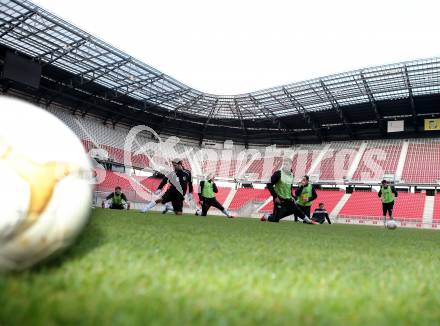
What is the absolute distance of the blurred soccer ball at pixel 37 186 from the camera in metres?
1.68

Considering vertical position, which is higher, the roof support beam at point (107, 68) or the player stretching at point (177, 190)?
the roof support beam at point (107, 68)

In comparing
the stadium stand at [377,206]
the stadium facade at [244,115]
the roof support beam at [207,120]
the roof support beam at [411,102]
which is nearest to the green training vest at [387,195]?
the stadium stand at [377,206]

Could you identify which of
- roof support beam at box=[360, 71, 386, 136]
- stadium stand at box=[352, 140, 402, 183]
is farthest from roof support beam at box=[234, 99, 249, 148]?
stadium stand at box=[352, 140, 402, 183]

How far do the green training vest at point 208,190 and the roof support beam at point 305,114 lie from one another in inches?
772

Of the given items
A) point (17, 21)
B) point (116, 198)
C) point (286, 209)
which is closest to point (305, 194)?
point (286, 209)

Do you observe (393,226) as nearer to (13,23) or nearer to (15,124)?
(15,124)

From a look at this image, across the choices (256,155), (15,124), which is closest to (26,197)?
(15,124)

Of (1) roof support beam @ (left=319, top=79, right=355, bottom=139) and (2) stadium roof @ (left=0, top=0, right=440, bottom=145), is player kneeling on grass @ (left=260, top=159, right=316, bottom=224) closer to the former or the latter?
(2) stadium roof @ (left=0, top=0, right=440, bottom=145)

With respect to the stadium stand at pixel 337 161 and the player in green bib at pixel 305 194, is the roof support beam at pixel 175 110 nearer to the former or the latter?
the stadium stand at pixel 337 161

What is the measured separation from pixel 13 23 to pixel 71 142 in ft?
84.1

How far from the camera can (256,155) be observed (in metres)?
42.7

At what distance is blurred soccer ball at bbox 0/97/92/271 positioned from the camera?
1.68m

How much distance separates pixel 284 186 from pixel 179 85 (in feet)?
73.8

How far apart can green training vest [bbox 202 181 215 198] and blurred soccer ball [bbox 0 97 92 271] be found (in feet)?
40.8
